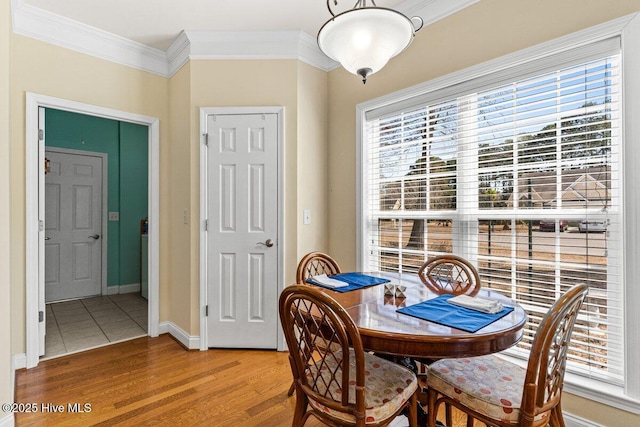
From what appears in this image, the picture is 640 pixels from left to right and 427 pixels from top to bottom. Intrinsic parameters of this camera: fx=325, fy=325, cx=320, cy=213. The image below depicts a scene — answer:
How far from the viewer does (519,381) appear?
136cm

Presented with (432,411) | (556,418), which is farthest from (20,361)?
(556,418)

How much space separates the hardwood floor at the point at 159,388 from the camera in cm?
188

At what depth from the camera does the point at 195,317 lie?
284 centimetres

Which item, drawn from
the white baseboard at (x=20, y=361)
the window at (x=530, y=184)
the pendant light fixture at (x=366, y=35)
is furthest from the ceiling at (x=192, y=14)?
the white baseboard at (x=20, y=361)

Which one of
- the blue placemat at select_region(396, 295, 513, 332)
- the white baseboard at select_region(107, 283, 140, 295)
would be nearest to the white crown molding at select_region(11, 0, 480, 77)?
the blue placemat at select_region(396, 295, 513, 332)

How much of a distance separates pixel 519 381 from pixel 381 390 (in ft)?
1.92

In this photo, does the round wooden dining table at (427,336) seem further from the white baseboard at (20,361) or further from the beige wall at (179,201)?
the white baseboard at (20,361)

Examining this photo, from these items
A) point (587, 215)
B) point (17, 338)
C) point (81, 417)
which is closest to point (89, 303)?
point (17, 338)

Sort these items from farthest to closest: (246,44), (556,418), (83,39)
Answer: (246,44), (83,39), (556,418)

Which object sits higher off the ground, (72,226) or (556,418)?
(72,226)

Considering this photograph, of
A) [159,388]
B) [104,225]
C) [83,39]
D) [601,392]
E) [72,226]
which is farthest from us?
[104,225]

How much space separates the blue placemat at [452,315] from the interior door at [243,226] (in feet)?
5.16

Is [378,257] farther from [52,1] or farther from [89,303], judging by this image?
[89,303]

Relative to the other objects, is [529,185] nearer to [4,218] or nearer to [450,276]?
[450,276]
